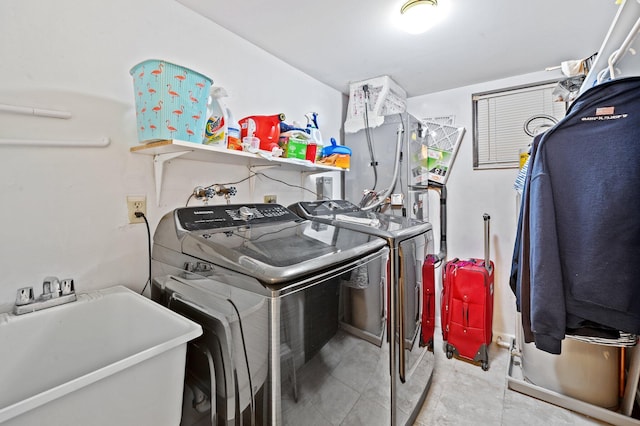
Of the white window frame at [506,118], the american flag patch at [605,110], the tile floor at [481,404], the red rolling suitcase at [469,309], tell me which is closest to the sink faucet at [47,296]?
the tile floor at [481,404]

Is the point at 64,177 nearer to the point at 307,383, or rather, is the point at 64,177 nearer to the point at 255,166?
the point at 255,166

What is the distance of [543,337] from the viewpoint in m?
1.36

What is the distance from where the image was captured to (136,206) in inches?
54.5

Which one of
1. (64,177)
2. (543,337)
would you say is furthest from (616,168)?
(64,177)

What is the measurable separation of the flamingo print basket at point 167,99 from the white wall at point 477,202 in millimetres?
2535

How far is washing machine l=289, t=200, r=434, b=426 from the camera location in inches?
56.9

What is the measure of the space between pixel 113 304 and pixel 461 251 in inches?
113

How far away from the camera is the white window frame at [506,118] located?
2535mm

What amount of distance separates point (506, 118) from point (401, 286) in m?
2.20

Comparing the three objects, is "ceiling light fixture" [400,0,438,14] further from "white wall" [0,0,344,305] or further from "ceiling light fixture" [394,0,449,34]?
"white wall" [0,0,344,305]

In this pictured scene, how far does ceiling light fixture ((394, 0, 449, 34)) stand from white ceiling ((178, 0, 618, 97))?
0.18 ft

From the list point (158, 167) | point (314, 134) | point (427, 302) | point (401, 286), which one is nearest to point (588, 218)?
point (401, 286)

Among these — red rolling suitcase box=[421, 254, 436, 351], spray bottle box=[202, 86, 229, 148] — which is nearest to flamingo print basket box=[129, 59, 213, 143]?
spray bottle box=[202, 86, 229, 148]

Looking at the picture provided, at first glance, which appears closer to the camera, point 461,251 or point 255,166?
point 255,166
